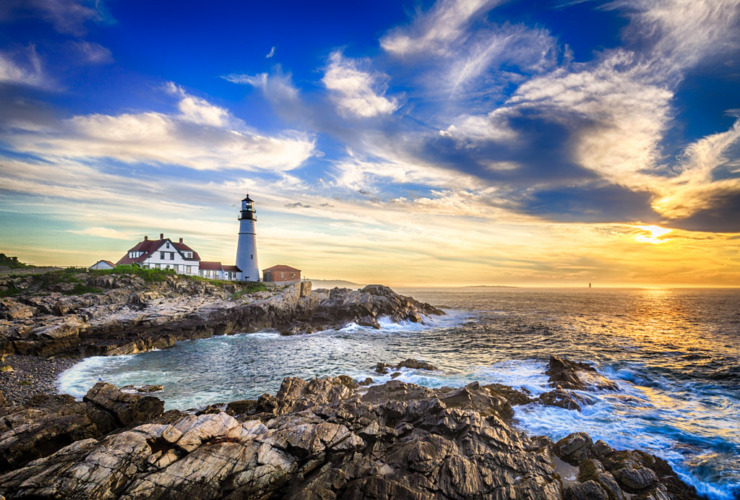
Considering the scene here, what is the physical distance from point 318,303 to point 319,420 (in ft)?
127

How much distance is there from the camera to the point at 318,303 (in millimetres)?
48844

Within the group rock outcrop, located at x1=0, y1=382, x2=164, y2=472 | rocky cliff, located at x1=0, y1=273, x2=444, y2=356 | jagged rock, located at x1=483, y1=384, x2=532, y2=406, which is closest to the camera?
rock outcrop, located at x1=0, y1=382, x2=164, y2=472

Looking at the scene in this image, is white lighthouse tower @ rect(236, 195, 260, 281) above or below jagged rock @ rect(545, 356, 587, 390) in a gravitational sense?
above

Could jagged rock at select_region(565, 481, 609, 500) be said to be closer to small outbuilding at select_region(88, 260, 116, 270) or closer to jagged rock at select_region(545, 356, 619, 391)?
jagged rock at select_region(545, 356, 619, 391)

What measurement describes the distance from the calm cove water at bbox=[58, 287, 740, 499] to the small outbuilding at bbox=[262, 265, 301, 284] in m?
40.3

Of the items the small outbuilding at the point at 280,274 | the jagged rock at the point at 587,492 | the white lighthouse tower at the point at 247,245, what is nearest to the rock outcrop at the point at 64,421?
the jagged rock at the point at 587,492

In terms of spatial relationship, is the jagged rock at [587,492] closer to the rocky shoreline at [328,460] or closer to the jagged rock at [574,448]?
the rocky shoreline at [328,460]

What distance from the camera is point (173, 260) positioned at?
64938 mm

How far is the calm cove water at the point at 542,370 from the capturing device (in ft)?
39.0

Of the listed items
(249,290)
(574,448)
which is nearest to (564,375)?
(574,448)

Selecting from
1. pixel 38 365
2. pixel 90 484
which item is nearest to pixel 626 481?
pixel 90 484

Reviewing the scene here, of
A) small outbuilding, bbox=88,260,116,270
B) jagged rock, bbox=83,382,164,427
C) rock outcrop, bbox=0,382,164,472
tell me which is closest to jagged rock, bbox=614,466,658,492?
rock outcrop, bbox=0,382,164,472

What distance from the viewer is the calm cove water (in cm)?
1190

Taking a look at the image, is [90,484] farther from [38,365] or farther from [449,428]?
[38,365]
